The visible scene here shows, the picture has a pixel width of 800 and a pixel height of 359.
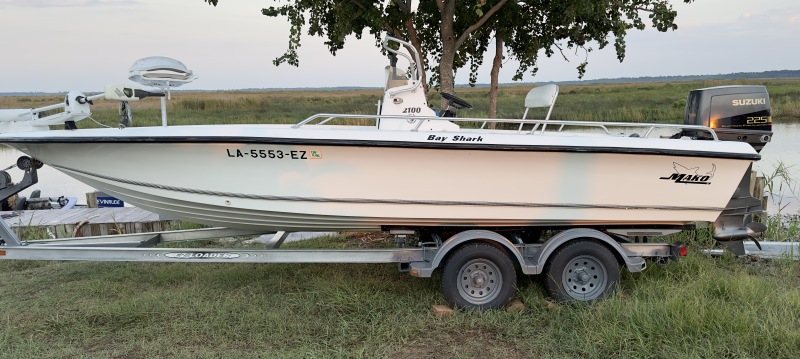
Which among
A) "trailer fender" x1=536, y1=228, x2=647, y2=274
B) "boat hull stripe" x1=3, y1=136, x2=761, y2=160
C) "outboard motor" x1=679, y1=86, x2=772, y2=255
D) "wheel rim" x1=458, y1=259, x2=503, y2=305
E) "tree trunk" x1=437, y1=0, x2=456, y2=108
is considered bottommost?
"wheel rim" x1=458, y1=259, x2=503, y2=305

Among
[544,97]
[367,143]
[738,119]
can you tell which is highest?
[544,97]

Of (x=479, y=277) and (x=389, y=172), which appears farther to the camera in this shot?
(x=479, y=277)

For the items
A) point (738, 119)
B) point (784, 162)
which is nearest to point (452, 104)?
point (738, 119)

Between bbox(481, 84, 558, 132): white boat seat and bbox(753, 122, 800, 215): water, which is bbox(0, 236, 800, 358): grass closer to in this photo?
bbox(481, 84, 558, 132): white boat seat

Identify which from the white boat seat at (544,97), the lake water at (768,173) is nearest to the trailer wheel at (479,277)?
the white boat seat at (544,97)

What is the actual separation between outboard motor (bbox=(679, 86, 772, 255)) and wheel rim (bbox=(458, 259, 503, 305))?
1704 mm

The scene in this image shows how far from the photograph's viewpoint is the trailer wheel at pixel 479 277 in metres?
3.72

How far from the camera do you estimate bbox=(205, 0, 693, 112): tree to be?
7.02 meters

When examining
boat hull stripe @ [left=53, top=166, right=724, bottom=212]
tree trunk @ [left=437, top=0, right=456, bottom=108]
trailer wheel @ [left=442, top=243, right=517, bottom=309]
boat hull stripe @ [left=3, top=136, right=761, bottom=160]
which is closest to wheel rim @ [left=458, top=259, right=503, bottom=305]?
trailer wheel @ [left=442, top=243, right=517, bottom=309]

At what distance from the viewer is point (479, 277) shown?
3.79 meters

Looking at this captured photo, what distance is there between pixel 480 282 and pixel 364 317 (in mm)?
800

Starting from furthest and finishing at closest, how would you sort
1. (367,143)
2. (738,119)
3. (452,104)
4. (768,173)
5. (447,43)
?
(768,173) < (447,43) < (452,104) < (738,119) < (367,143)

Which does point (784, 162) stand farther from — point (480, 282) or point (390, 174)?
point (390, 174)

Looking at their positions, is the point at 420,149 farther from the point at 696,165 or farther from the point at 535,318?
the point at 696,165
